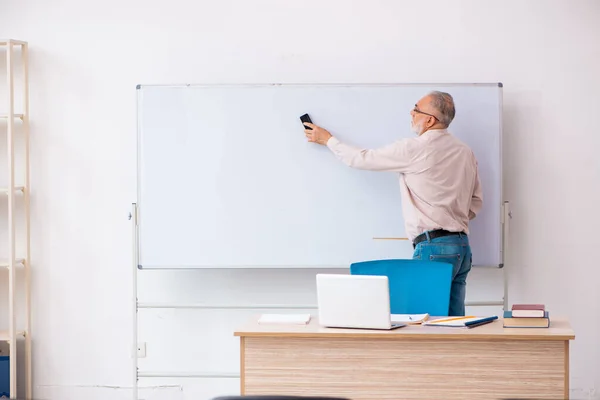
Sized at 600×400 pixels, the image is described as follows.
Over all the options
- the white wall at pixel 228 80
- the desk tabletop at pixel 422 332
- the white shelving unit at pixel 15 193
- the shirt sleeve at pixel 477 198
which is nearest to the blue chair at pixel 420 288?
the desk tabletop at pixel 422 332

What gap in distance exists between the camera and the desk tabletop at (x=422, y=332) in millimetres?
2748

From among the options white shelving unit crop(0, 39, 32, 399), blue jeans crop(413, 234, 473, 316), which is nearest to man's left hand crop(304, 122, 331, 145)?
blue jeans crop(413, 234, 473, 316)

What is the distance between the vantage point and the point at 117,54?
475 centimetres

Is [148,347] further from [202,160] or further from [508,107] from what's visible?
[508,107]

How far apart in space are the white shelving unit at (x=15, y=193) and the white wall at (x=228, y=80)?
8 cm

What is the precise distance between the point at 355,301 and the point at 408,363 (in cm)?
28

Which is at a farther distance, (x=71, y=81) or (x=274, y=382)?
(x=71, y=81)

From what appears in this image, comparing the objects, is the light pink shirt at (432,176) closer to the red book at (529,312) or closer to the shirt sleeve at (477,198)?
the shirt sleeve at (477,198)

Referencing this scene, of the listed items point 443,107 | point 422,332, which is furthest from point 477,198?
point 422,332

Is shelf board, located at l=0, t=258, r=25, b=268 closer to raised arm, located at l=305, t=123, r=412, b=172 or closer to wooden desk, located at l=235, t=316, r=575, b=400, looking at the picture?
raised arm, located at l=305, t=123, r=412, b=172

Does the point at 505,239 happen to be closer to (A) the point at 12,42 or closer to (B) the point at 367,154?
(B) the point at 367,154

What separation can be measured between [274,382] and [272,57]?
2361 mm

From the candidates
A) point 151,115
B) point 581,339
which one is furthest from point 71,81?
point 581,339

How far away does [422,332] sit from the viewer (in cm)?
280
